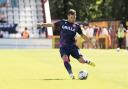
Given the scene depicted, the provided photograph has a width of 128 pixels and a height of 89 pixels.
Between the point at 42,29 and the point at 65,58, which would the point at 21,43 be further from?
the point at 65,58

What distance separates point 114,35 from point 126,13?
11242 mm

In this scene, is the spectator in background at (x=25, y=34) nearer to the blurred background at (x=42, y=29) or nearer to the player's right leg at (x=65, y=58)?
the blurred background at (x=42, y=29)

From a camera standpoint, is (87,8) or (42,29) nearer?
(42,29)

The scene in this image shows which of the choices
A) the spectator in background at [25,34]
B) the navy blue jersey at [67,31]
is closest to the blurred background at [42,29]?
the spectator in background at [25,34]

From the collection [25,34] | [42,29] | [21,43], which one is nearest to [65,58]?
[21,43]

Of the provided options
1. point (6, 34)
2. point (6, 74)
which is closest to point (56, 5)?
point (6, 34)

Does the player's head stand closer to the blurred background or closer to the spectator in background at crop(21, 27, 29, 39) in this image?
the blurred background

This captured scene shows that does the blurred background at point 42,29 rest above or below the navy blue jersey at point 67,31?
below

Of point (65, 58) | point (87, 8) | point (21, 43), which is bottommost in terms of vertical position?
point (21, 43)

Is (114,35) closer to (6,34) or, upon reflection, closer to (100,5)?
(6,34)

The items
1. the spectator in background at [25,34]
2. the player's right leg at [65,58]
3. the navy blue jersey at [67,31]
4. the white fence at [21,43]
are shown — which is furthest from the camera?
the spectator in background at [25,34]

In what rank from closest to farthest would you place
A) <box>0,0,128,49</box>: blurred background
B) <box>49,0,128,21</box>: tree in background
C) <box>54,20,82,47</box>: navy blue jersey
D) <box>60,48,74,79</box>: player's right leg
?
<box>60,48,74,79</box>: player's right leg, <box>54,20,82,47</box>: navy blue jersey, <box>0,0,128,49</box>: blurred background, <box>49,0,128,21</box>: tree in background

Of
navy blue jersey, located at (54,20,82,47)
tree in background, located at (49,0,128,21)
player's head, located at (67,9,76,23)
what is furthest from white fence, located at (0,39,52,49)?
player's head, located at (67,9,76,23)

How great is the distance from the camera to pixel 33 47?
4497 cm
